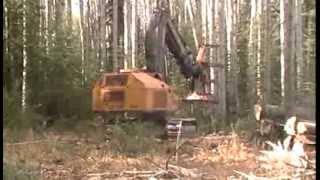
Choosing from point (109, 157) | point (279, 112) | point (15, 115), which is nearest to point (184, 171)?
point (109, 157)

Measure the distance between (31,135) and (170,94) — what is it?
0.47 metres

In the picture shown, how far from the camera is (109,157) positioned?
2117 millimetres

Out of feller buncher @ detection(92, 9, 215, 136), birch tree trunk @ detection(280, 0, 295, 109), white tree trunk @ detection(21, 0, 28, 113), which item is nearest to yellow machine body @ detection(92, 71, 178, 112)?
feller buncher @ detection(92, 9, 215, 136)

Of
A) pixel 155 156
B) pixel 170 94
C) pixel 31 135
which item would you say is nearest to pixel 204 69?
pixel 170 94

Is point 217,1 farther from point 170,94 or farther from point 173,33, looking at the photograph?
point 170,94

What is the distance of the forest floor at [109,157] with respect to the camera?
6.89 ft

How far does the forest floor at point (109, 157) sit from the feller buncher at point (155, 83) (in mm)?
105

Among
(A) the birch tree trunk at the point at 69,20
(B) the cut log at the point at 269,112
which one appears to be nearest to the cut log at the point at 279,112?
(B) the cut log at the point at 269,112

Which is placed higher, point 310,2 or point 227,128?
point 310,2

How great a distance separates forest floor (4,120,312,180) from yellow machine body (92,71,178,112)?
105mm

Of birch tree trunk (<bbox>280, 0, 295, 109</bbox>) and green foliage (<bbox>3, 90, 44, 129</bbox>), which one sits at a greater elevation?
birch tree trunk (<bbox>280, 0, 295, 109</bbox>)

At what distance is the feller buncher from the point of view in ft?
6.95

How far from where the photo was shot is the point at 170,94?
2113 millimetres

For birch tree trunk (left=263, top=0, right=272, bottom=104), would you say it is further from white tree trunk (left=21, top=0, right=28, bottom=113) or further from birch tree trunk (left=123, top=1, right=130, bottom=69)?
white tree trunk (left=21, top=0, right=28, bottom=113)
